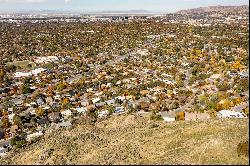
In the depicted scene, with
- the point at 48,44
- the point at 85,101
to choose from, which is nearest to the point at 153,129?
the point at 85,101

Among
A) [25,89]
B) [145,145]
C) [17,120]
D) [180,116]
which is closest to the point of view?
[145,145]

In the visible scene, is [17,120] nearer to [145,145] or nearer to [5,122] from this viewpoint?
[5,122]

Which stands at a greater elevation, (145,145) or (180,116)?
(145,145)

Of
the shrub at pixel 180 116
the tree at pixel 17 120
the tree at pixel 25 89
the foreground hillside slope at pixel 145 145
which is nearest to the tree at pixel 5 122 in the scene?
the tree at pixel 17 120

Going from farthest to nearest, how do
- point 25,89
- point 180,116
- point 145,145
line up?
point 25,89, point 180,116, point 145,145

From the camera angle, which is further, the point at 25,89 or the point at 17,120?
the point at 25,89

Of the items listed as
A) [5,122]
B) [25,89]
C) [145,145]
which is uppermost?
[145,145]

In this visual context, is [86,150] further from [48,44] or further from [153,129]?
[48,44]

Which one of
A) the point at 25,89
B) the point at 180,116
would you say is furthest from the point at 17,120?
the point at 180,116
